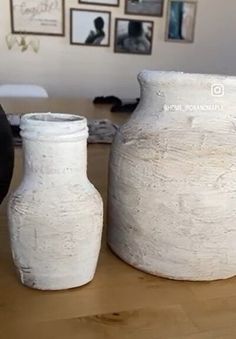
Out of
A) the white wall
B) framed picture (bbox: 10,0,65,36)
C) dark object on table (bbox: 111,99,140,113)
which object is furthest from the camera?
the white wall

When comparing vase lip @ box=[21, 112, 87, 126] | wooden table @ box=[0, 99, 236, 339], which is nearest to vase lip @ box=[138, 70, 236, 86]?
vase lip @ box=[21, 112, 87, 126]

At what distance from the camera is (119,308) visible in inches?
15.9

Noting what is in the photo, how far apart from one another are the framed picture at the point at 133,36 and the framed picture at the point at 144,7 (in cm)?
7

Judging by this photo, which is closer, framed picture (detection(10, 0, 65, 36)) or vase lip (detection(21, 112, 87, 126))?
vase lip (detection(21, 112, 87, 126))

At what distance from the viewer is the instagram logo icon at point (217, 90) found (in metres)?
0.44

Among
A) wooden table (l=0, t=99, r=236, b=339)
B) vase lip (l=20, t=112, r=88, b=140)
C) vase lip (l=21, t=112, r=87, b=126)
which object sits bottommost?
wooden table (l=0, t=99, r=236, b=339)

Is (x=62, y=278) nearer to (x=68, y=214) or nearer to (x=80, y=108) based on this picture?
(x=68, y=214)

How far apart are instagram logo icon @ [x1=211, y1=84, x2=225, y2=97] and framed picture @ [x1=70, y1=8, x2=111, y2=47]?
273cm

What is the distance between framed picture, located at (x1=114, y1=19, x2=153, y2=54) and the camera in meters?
3.05

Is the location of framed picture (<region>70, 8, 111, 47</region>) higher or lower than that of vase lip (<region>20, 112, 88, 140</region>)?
higher

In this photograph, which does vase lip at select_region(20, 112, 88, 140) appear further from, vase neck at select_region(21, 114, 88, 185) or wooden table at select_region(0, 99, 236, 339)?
wooden table at select_region(0, 99, 236, 339)

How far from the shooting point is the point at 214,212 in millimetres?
429

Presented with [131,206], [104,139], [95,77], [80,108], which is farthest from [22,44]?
[131,206]

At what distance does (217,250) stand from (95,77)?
280cm
